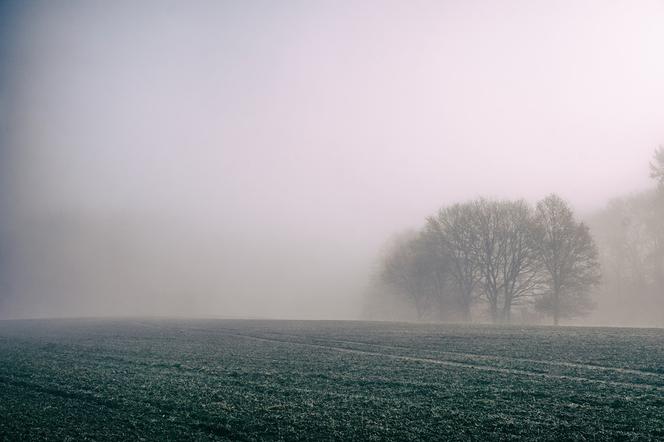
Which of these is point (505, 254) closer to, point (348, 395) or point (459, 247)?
point (459, 247)

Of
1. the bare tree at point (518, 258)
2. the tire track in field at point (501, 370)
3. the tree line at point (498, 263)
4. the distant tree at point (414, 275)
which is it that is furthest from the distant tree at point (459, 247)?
the tire track in field at point (501, 370)

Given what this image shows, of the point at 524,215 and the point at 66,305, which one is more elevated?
the point at 524,215

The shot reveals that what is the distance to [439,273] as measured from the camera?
213 feet

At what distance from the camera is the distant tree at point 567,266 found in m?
52.0

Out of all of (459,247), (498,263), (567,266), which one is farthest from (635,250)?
(459,247)

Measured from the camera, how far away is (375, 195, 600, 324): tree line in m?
52.7

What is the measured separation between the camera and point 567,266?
52625 millimetres

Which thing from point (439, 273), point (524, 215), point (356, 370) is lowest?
point (356, 370)

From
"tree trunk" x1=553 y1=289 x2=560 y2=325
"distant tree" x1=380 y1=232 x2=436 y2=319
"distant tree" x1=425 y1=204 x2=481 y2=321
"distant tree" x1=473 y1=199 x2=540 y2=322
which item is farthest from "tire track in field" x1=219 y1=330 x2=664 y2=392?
"distant tree" x1=380 y1=232 x2=436 y2=319

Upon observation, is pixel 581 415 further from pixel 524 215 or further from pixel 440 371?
pixel 524 215

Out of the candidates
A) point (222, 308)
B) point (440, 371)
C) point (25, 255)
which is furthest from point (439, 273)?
point (25, 255)

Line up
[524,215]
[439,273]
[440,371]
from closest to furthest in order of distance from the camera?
[440,371], [524,215], [439,273]

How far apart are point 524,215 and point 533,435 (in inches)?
2204

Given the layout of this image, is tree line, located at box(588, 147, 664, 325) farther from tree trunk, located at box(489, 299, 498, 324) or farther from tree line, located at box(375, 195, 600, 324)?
tree trunk, located at box(489, 299, 498, 324)
